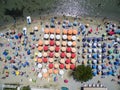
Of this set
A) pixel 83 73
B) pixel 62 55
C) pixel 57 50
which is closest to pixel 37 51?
pixel 57 50

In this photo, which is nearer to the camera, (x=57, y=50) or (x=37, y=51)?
(x=57, y=50)

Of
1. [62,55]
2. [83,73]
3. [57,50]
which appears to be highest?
[57,50]

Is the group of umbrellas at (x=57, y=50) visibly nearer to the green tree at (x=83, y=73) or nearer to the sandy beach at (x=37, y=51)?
the sandy beach at (x=37, y=51)

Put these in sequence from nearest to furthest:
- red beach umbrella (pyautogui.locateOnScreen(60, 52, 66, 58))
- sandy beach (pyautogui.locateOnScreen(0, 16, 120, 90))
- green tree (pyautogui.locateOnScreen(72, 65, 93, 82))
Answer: green tree (pyautogui.locateOnScreen(72, 65, 93, 82)) < sandy beach (pyautogui.locateOnScreen(0, 16, 120, 90)) < red beach umbrella (pyautogui.locateOnScreen(60, 52, 66, 58))

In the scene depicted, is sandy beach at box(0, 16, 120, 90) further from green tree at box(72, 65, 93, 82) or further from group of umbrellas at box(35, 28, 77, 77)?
green tree at box(72, 65, 93, 82)

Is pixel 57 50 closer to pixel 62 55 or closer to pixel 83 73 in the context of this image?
pixel 62 55

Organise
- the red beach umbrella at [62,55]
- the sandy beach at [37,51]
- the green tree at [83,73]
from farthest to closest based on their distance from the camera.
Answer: the red beach umbrella at [62,55] → the sandy beach at [37,51] → the green tree at [83,73]

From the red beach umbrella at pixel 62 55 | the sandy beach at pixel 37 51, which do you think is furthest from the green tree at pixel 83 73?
the red beach umbrella at pixel 62 55

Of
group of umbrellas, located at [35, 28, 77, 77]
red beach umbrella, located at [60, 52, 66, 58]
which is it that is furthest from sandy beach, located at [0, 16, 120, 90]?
red beach umbrella, located at [60, 52, 66, 58]

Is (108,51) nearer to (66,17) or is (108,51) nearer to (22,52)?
(66,17)
